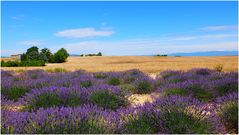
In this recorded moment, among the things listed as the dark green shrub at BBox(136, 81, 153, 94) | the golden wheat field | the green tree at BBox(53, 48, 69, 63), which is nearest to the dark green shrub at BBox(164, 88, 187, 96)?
the dark green shrub at BBox(136, 81, 153, 94)

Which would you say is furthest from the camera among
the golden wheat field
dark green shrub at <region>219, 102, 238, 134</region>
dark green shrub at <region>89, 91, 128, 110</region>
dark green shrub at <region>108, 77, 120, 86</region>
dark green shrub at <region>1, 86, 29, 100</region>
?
the golden wheat field

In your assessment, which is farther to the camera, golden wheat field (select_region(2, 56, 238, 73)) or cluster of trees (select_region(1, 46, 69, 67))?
cluster of trees (select_region(1, 46, 69, 67))

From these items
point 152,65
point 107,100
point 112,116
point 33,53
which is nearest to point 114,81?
point 107,100

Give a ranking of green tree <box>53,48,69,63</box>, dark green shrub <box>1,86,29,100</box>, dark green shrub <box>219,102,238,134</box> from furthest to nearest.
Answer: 1. green tree <box>53,48,69,63</box>
2. dark green shrub <box>1,86,29,100</box>
3. dark green shrub <box>219,102,238,134</box>

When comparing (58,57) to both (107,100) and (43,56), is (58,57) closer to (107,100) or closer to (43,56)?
(43,56)

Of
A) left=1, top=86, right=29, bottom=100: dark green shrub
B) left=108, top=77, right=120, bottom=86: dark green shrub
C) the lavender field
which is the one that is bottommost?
left=108, top=77, right=120, bottom=86: dark green shrub

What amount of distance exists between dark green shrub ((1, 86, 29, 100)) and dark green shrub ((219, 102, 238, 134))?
4.74m

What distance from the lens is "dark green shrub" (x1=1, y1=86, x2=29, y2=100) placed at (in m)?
8.19

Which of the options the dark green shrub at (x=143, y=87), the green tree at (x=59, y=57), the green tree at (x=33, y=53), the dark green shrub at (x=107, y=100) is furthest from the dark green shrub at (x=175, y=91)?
the green tree at (x=33, y=53)

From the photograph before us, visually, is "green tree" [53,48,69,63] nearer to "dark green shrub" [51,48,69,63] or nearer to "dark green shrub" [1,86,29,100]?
"dark green shrub" [51,48,69,63]

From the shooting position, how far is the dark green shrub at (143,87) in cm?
959

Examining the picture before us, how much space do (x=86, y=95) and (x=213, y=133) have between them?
280 cm

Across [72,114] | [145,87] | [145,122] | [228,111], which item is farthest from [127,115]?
[145,87]

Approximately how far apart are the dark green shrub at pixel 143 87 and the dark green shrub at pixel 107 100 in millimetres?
2853
